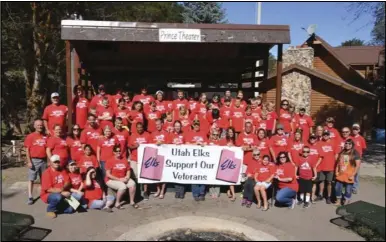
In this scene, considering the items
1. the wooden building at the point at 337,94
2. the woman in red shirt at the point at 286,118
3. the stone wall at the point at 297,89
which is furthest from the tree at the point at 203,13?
the woman in red shirt at the point at 286,118

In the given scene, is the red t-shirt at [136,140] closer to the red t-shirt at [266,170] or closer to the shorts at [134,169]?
the shorts at [134,169]

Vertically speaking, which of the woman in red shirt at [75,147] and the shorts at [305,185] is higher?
the woman in red shirt at [75,147]

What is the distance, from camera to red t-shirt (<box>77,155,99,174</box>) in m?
6.64

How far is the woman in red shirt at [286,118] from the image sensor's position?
857cm

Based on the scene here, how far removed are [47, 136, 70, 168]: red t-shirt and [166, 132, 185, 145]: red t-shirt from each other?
6.90 feet

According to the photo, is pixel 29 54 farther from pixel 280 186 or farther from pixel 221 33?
pixel 280 186

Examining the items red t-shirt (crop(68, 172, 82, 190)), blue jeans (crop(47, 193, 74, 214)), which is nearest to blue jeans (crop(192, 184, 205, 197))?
red t-shirt (crop(68, 172, 82, 190))

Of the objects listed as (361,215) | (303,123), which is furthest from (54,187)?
(303,123)

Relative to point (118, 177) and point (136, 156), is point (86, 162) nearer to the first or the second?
point (118, 177)

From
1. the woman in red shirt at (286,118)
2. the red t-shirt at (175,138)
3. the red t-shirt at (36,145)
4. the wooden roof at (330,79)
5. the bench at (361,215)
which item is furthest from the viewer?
the wooden roof at (330,79)

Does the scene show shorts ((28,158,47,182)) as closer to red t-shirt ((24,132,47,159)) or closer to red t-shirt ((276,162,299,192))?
red t-shirt ((24,132,47,159))

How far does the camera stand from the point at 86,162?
667cm

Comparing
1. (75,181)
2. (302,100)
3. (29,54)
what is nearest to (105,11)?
(29,54)

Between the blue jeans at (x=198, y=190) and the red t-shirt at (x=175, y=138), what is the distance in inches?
38.7
